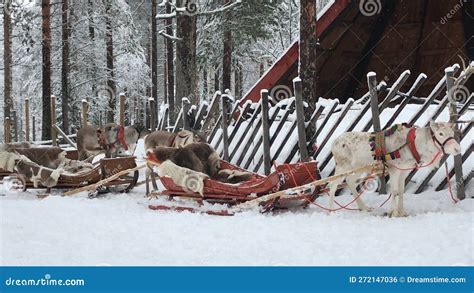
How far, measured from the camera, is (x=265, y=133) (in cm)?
840

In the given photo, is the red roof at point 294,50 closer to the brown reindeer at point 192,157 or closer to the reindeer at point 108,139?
the reindeer at point 108,139

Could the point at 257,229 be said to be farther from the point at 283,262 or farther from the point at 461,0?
the point at 461,0

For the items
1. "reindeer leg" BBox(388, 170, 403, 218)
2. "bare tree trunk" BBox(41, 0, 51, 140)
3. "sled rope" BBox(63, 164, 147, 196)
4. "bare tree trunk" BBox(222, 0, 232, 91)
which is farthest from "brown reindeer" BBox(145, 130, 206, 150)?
"bare tree trunk" BBox(41, 0, 51, 140)

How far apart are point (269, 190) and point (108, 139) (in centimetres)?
467

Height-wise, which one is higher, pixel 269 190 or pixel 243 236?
pixel 269 190

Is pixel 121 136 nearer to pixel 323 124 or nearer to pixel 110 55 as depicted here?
pixel 323 124

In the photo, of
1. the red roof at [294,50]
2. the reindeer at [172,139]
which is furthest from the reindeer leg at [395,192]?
the red roof at [294,50]

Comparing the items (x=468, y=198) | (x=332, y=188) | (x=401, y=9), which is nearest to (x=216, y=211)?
(x=332, y=188)

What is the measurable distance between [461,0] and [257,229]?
10115mm

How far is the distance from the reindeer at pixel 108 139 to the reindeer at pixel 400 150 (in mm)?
5147

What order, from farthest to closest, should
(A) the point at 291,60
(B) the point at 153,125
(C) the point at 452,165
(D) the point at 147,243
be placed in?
(B) the point at 153,125, (A) the point at 291,60, (C) the point at 452,165, (D) the point at 147,243

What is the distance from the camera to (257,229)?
18.3ft

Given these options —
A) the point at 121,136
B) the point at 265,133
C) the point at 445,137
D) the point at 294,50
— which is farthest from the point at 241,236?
the point at 294,50

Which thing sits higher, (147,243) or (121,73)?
(121,73)
